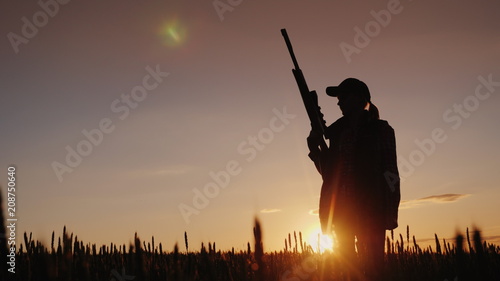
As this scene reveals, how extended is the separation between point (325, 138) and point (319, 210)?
82 cm

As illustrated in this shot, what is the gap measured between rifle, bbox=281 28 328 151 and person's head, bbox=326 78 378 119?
0.37 meters

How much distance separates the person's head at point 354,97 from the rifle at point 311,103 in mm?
369

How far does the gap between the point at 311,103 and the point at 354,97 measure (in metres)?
0.66

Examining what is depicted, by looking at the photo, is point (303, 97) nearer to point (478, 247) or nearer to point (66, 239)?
point (66, 239)

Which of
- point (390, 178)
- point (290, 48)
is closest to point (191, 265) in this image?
point (390, 178)

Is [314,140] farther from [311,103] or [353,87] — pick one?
[353,87]

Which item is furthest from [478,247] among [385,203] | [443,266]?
[443,266]

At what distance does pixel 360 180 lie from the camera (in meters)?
4.49

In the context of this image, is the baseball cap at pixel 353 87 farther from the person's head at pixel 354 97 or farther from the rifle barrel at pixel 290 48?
the rifle barrel at pixel 290 48

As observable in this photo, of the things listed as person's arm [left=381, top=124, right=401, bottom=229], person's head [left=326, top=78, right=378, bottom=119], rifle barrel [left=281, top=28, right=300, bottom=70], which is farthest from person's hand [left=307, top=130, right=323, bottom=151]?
rifle barrel [left=281, top=28, right=300, bottom=70]

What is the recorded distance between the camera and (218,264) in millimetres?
5520

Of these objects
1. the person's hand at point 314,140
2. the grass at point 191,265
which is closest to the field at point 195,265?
the grass at point 191,265

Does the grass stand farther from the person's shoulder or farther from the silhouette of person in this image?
the person's shoulder

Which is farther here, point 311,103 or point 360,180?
point 311,103
